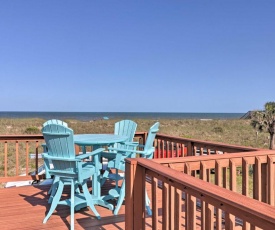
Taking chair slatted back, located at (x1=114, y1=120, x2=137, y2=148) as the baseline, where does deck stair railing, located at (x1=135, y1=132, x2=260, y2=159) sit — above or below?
below

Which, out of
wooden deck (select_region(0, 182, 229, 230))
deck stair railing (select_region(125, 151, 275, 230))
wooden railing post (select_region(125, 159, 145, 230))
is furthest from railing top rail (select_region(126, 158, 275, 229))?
wooden deck (select_region(0, 182, 229, 230))

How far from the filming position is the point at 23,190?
395 centimetres

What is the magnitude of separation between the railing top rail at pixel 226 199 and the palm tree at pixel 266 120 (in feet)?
36.8

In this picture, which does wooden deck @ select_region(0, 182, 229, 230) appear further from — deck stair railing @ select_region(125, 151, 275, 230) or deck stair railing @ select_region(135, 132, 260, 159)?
deck stair railing @ select_region(135, 132, 260, 159)

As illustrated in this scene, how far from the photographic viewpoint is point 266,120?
457 inches

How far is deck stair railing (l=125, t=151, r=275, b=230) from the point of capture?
1041mm

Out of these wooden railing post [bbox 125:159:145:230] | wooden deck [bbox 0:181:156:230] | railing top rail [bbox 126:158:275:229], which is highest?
railing top rail [bbox 126:158:275:229]

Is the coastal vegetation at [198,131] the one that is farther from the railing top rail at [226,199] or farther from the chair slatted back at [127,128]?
the railing top rail at [226,199]

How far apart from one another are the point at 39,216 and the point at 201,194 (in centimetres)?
239

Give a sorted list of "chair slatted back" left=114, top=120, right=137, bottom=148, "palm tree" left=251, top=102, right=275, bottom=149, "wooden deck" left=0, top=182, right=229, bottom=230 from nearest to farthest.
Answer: "wooden deck" left=0, top=182, right=229, bottom=230 → "chair slatted back" left=114, top=120, right=137, bottom=148 → "palm tree" left=251, top=102, right=275, bottom=149

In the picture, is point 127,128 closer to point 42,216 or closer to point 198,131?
point 42,216

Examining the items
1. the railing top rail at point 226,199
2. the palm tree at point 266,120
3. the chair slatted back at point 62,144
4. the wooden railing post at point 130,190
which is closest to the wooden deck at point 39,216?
the chair slatted back at point 62,144

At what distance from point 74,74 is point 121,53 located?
785 cm

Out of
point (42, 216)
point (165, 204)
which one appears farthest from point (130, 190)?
point (42, 216)
